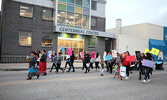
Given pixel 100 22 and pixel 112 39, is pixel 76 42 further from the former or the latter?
pixel 112 39

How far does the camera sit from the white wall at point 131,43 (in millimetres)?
29558

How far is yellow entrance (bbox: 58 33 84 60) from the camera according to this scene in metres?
23.0

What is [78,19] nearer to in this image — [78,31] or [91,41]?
[78,31]

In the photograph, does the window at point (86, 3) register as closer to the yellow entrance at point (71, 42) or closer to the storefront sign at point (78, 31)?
the storefront sign at point (78, 31)

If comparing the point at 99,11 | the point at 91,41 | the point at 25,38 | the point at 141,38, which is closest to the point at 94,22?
the point at 99,11

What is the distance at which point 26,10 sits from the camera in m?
20.5

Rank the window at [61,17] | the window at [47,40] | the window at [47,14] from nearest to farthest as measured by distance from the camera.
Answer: the window at [47,40], the window at [47,14], the window at [61,17]

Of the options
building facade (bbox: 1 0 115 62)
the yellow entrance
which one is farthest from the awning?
the yellow entrance

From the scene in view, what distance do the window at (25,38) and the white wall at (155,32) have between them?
27.1m

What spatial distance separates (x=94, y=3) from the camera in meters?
26.9

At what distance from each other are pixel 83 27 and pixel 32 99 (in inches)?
834

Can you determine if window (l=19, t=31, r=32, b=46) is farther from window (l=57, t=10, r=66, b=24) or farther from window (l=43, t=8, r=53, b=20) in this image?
window (l=57, t=10, r=66, b=24)

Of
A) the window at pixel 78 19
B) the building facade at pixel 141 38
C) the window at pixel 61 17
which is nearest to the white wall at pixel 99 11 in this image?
the window at pixel 78 19

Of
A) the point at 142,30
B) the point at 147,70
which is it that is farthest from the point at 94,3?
the point at 147,70
